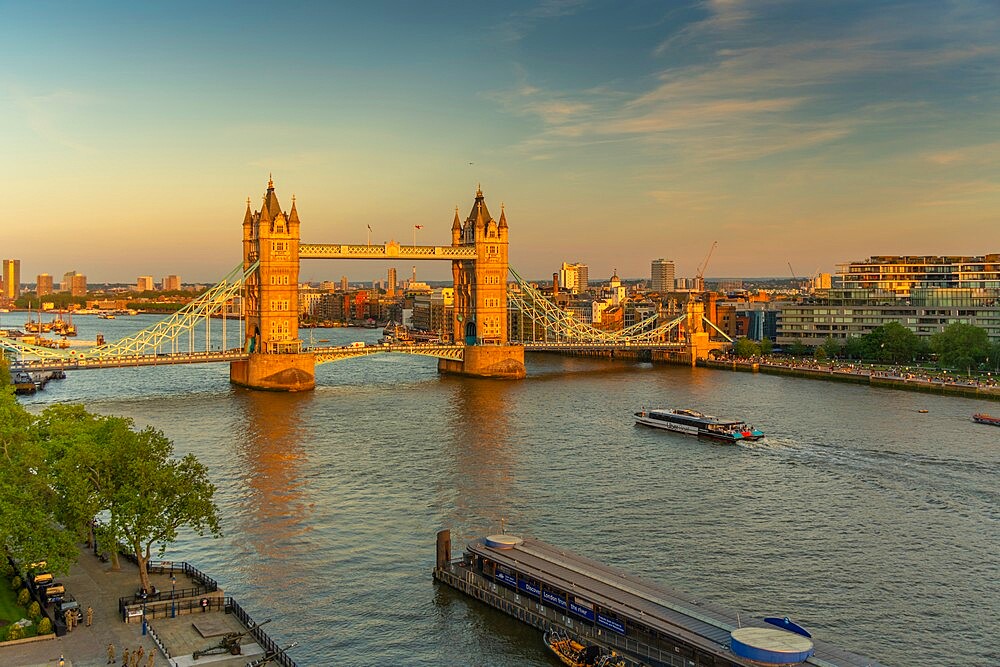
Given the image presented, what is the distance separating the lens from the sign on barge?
25375 millimetres

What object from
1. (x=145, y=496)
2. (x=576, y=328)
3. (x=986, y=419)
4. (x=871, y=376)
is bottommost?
(x=986, y=419)

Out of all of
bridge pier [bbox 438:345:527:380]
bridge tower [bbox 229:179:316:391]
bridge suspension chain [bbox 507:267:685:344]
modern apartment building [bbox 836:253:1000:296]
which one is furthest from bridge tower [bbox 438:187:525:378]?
modern apartment building [bbox 836:253:1000:296]

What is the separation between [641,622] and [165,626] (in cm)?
1270

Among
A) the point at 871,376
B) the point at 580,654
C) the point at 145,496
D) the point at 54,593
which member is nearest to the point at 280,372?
the point at 871,376

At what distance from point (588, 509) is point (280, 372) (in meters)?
48.2

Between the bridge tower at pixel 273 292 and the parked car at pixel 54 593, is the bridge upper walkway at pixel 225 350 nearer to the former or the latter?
the bridge tower at pixel 273 292

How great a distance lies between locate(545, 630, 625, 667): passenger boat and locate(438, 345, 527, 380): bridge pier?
6972 centimetres

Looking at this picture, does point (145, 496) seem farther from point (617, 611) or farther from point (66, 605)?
point (617, 611)

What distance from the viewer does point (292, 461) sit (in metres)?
53.2

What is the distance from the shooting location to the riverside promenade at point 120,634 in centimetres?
2531

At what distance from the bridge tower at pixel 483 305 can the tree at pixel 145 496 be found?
6738 cm

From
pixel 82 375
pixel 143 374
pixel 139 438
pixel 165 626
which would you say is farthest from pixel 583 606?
pixel 82 375

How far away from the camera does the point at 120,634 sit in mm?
26859

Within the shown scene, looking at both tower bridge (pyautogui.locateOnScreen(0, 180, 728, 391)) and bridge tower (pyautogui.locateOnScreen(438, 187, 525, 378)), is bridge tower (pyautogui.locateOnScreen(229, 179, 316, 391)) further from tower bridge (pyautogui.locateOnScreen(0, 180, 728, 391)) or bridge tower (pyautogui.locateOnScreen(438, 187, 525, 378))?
bridge tower (pyautogui.locateOnScreen(438, 187, 525, 378))
